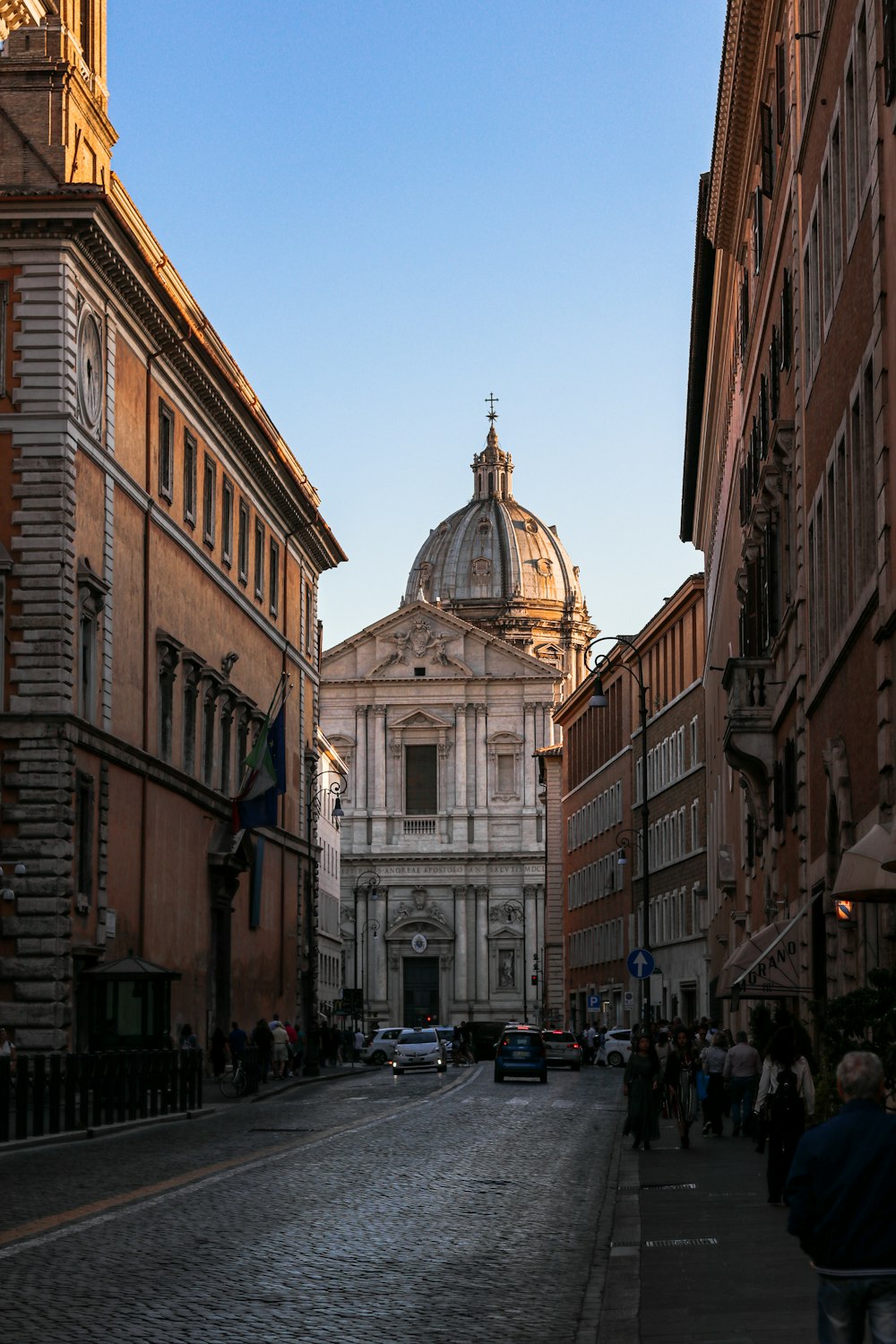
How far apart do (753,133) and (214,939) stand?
23.3 meters

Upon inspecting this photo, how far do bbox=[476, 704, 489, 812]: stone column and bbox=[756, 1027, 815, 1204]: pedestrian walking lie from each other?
96.6 metres

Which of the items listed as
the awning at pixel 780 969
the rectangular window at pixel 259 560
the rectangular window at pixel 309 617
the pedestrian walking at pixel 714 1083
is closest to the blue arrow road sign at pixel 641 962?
the pedestrian walking at pixel 714 1083

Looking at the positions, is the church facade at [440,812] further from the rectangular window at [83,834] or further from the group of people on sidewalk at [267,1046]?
the rectangular window at [83,834]

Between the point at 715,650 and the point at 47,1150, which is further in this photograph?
the point at 715,650

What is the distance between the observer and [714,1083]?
30.4m

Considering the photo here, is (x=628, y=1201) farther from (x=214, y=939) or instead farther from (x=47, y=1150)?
(x=214, y=939)

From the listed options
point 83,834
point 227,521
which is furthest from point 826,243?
point 227,521

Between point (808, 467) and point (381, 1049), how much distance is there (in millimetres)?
60767

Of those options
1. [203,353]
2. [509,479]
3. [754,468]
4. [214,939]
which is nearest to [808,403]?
[754,468]

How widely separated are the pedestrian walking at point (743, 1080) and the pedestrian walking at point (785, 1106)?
846 centimetres

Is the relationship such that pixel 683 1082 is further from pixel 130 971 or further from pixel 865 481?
pixel 865 481

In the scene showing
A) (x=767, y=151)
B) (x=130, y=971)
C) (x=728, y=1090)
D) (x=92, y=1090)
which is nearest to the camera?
(x=728, y=1090)

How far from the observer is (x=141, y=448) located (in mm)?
42844

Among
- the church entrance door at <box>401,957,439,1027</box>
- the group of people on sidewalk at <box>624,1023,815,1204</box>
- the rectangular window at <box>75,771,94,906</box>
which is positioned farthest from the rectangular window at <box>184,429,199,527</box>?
the church entrance door at <box>401,957,439,1027</box>
